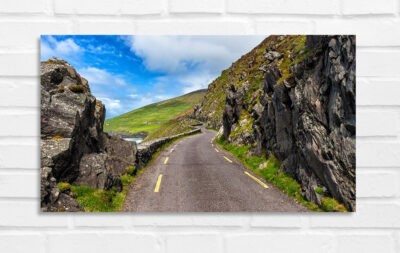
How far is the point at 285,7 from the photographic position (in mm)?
4461

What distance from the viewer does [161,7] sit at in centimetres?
450

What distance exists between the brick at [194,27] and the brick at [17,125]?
92.5 inches

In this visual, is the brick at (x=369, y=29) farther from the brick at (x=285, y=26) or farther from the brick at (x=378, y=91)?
the brick at (x=378, y=91)

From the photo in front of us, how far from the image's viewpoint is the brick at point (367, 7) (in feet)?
14.6

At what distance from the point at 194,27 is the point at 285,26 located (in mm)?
1551

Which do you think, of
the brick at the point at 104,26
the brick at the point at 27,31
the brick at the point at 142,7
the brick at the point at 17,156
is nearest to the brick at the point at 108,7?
the brick at the point at 142,7

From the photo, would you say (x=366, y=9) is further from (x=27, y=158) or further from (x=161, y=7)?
(x=27, y=158)

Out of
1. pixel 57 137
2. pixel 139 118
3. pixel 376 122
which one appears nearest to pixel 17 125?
pixel 57 137
